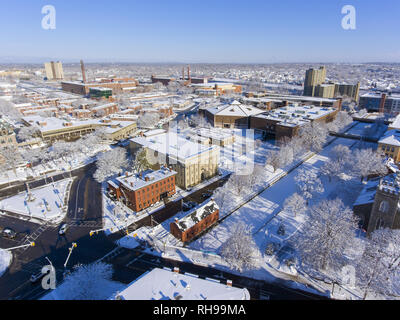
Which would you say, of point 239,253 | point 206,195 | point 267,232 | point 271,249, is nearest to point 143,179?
point 206,195

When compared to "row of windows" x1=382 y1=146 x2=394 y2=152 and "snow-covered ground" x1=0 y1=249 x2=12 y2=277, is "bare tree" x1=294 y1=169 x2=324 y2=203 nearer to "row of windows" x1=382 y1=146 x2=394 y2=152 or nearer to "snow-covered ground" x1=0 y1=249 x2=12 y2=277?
"row of windows" x1=382 y1=146 x2=394 y2=152

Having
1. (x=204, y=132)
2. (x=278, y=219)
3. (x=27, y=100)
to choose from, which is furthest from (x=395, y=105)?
(x=27, y=100)

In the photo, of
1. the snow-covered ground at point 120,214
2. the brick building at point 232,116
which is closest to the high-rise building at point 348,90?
the brick building at point 232,116

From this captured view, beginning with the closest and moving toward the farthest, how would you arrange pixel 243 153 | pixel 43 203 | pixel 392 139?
pixel 43 203
pixel 392 139
pixel 243 153

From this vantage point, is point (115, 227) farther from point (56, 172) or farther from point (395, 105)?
point (395, 105)

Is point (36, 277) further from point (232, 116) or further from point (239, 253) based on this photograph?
point (232, 116)

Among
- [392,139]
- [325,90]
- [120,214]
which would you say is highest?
A: [325,90]
